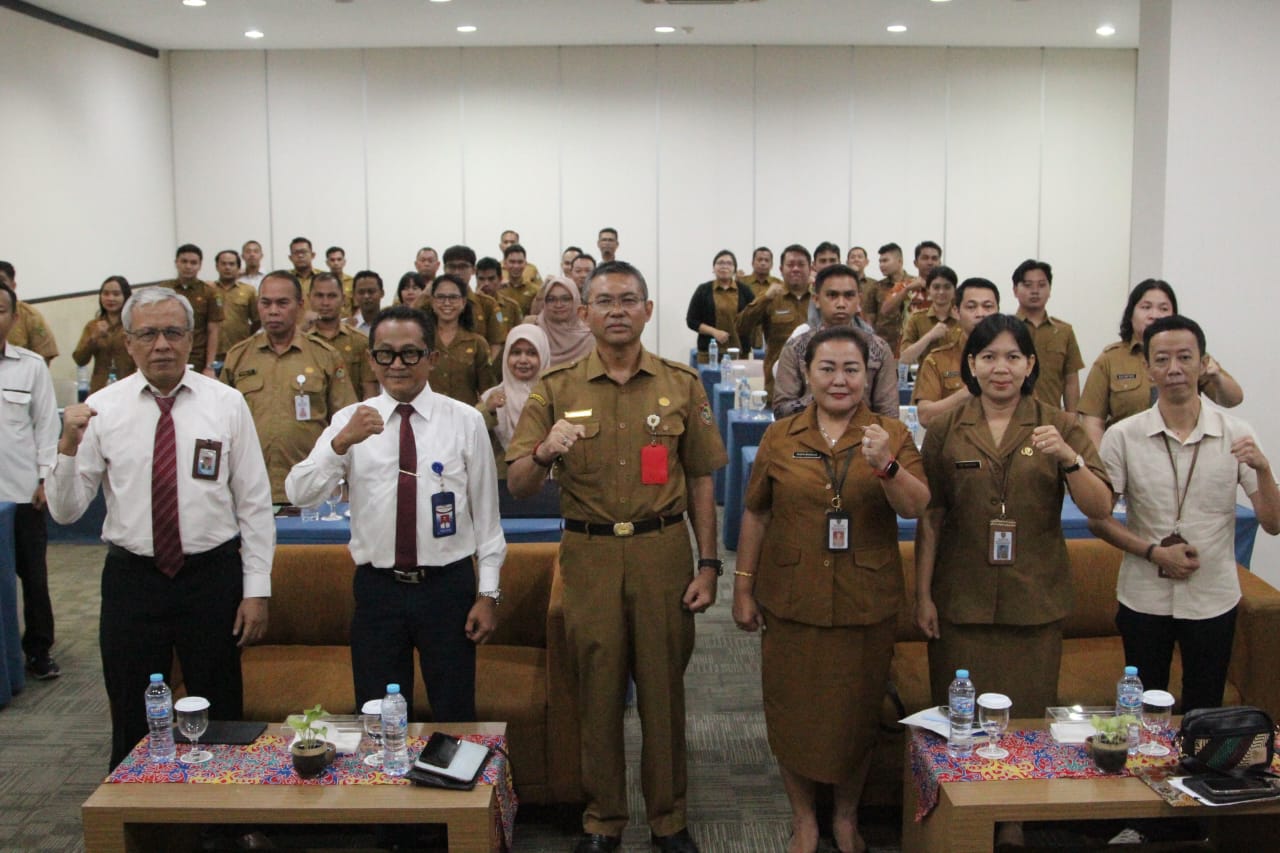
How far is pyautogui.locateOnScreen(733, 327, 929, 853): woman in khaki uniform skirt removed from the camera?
10.5 ft

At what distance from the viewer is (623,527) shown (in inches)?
129

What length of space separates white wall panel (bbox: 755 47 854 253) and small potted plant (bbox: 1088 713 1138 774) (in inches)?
421

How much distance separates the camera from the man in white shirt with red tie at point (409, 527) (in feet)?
10.6

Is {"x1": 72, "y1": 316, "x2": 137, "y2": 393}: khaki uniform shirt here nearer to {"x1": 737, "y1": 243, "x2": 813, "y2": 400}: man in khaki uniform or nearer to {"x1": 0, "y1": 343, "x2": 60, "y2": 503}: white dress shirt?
{"x1": 0, "y1": 343, "x2": 60, "y2": 503}: white dress shirt

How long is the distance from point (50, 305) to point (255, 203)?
3.54 m

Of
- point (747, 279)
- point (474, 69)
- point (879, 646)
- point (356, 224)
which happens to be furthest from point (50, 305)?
point (879, 646)

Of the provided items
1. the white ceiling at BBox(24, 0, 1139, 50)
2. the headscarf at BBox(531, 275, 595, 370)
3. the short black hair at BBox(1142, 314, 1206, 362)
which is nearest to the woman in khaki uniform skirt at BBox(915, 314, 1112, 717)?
the short black hair at BBox(1142, 314, 1206, 362)

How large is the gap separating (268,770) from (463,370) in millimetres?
3551

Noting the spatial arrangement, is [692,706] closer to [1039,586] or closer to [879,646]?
[879,646]

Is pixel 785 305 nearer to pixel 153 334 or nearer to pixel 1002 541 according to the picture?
pixel 1002 541

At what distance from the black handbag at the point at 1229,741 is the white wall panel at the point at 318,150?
11.8 meters

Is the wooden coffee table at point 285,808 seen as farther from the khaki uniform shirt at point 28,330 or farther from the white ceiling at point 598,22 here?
the white ceiling at point 598,22

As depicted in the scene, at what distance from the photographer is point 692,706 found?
4688mm

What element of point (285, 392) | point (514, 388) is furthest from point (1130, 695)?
point (285, 392)
